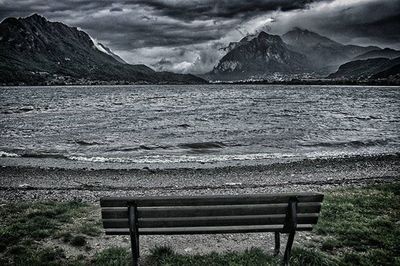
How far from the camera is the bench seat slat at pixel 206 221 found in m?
6.25

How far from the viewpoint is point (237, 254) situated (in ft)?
24.7

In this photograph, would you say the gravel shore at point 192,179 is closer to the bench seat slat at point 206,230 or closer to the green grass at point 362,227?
the green grass at point 362,227

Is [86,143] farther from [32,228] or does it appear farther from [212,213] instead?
[212,213]

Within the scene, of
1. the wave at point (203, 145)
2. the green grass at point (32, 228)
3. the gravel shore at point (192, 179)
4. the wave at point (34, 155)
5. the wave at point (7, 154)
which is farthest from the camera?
the wave at point (203, 145)

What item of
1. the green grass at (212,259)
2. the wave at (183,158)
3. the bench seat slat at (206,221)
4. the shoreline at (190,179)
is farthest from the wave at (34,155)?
the bench seat slat at (206,221)

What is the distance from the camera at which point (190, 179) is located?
1923 cm

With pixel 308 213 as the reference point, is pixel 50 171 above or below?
below

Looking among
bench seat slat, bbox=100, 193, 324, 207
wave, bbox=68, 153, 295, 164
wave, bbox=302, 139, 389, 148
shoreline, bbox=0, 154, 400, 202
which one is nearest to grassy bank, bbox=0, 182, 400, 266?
bench seat slat, bbox=100, 193, 324, 207

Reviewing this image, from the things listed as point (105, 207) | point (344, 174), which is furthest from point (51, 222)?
point (344, 174)

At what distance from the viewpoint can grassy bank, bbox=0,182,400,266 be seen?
7230 millimetres

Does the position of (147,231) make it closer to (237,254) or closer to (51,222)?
(237,254)

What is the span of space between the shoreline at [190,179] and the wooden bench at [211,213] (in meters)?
8.19

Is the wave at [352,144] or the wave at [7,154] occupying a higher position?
the wave at [7,154]

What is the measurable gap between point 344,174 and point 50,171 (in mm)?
17889
